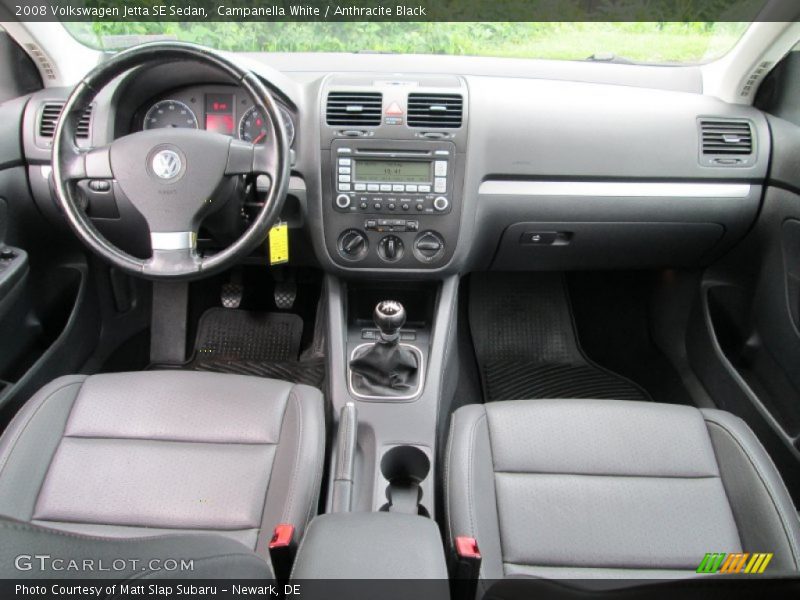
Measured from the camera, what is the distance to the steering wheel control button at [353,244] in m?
1.71

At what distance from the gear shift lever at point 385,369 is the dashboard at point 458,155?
9.9 inches

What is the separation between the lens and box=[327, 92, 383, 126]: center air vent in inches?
63.4

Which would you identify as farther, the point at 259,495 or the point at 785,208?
the point at 785,208

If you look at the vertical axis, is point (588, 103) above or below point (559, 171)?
above

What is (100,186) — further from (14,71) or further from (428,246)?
(428,246)

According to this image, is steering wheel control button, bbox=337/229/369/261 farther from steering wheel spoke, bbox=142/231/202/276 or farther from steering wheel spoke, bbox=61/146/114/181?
steering wheel spoke, bbox=61/146/114/181

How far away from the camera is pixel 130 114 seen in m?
1.67

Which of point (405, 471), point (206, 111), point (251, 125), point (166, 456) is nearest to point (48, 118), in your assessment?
point (206, 111)

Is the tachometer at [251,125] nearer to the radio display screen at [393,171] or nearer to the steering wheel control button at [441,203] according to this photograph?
the radio display screen at [393,171]

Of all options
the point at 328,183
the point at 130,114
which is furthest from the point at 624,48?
the point at 130,114

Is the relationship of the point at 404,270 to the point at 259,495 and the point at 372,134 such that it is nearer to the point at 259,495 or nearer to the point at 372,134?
the point at 372,134

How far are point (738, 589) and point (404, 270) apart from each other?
115cm

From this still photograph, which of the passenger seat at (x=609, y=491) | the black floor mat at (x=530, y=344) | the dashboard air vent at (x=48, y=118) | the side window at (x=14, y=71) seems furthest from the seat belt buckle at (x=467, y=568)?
the side window at (x=14, y=71)

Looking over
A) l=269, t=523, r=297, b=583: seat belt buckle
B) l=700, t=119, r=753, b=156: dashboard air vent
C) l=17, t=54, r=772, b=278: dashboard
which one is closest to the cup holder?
l=269, t=523, r=297, b=583: seat belt buckle
